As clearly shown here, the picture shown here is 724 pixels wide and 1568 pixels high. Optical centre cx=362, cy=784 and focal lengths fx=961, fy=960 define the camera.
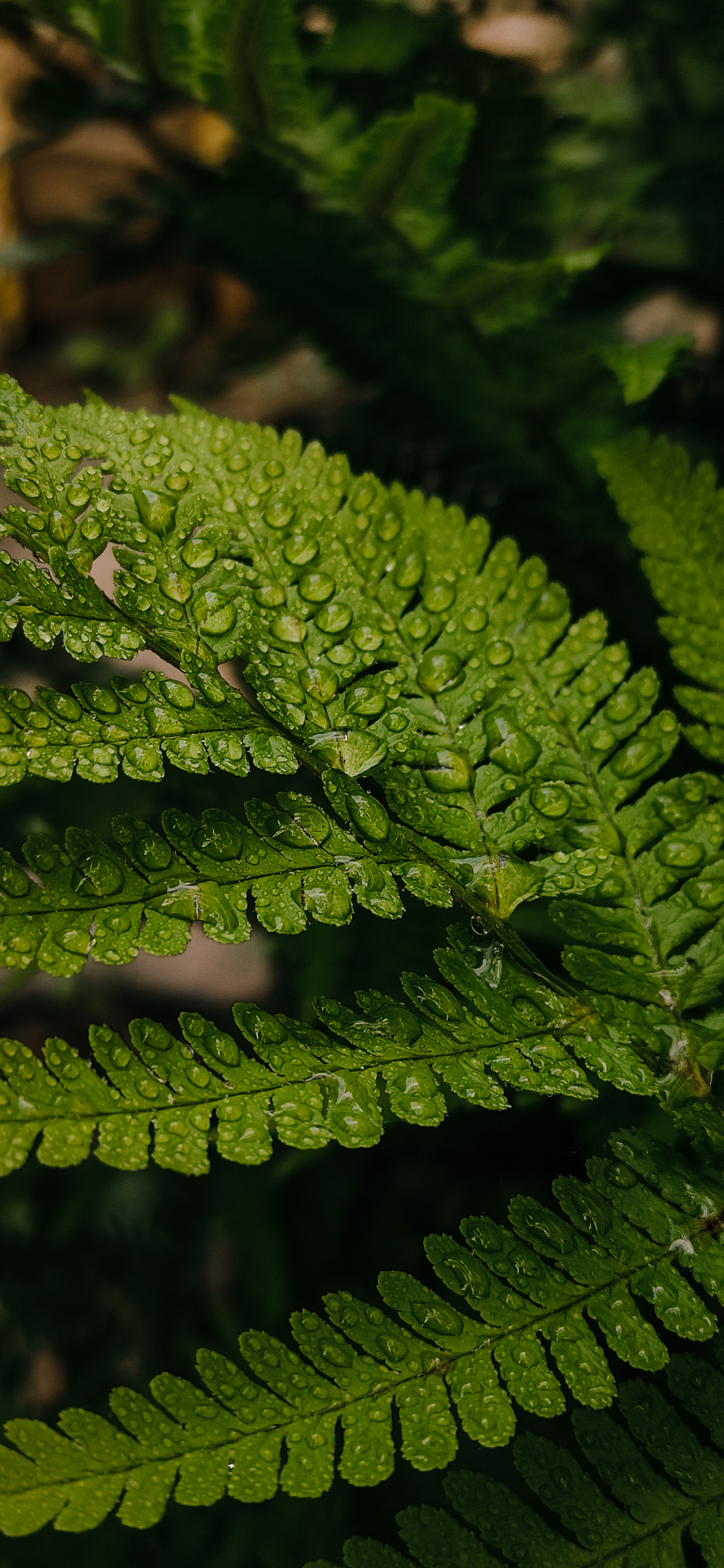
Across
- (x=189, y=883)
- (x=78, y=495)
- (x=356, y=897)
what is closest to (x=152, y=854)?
(x=189, y=883)

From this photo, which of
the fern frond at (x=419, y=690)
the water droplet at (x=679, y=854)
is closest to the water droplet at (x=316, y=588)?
the fern frond at (x=419, y=690)

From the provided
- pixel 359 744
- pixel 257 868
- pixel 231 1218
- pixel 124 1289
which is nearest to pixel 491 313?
pixel 359 744

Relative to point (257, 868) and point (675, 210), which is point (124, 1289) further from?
point (675, 210)

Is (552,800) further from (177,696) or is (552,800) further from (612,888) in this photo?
(177,696)

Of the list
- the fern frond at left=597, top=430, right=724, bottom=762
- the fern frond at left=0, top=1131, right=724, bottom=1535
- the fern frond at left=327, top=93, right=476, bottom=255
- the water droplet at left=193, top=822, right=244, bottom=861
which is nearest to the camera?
the fern frond at left=0, top=1131, right=724, bottom=1535

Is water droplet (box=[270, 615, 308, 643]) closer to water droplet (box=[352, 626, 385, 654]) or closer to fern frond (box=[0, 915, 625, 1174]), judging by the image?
water droplet (box=[352, 626, 385, 654])

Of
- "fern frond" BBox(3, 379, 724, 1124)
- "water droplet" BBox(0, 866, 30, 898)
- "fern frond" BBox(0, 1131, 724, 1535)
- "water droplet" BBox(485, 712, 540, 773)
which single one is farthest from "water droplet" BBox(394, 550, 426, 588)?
"fern frond" BBox(0, 1131, 724, 1535)
